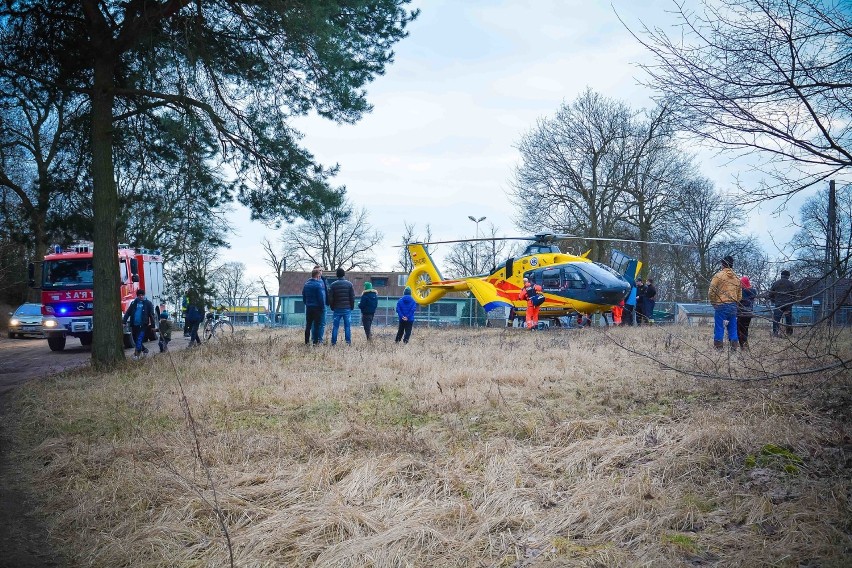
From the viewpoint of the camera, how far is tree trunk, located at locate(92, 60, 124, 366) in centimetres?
1074

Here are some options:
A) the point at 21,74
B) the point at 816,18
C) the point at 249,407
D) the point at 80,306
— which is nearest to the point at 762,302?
the point at 816,18

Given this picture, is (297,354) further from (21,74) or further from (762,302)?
(762,302)

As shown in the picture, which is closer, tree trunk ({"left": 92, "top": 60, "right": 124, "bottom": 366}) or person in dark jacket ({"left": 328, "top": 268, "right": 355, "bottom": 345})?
tree trunk ({"left": 92, "top": 60, "right": 124, "bottom": 366})

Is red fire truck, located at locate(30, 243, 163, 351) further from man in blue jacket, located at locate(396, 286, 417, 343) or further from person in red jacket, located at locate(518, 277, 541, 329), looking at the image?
person in red jacket, located at locate(518, 277, 541, 329)

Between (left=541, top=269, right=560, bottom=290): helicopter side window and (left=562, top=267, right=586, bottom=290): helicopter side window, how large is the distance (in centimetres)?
22

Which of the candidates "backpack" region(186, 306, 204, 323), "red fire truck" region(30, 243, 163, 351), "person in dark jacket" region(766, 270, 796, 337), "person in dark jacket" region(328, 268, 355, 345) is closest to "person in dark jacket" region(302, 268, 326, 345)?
"person in dark jacket" region(328, 268, 355, 345)

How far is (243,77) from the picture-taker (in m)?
10.8

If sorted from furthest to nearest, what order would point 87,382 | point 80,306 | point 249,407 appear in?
point 80,306, point 87,382, point 249,407

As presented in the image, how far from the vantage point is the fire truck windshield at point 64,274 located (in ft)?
56.0

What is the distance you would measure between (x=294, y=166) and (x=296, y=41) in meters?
2.38

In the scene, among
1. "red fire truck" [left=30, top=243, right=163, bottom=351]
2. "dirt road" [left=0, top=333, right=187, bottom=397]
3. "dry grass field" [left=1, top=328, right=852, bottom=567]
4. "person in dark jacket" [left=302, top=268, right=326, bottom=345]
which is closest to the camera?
"dry grass field" [left=1, top=328, right=852, bottom=567]

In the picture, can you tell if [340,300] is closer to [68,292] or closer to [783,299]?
[68,292]

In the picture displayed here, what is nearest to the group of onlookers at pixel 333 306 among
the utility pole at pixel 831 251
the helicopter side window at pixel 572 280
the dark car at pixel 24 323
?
the helicopter side window at pixel 572 280

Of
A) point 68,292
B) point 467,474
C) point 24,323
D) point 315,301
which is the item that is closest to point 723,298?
point 467,474
